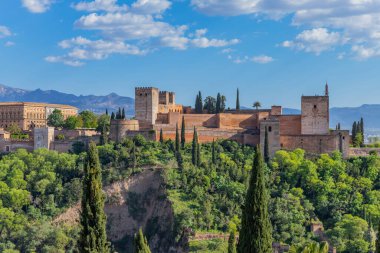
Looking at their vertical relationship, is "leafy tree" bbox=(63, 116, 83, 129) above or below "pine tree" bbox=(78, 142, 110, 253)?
above

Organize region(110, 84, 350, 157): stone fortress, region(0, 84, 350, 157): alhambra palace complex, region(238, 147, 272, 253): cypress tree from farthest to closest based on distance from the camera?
region(0, 84, 350, 157): alhambra palace complex
region(110, 84, 350, 157): stone fortress
region(238, 147, 272, 253): cypress tree

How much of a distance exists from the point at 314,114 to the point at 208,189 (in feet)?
46.2

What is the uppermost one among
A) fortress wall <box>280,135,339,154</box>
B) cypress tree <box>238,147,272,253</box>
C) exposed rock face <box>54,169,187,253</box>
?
fortress wall <box>280,135,339,154</box>

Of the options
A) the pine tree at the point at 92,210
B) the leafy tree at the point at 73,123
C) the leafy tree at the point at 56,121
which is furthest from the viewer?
the leafy tree at the point at 56,121

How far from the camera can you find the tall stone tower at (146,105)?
63969mm

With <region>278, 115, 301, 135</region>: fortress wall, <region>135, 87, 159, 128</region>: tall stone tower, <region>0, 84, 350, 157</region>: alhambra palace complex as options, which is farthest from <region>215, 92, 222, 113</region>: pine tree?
<region>278, 115, 301, 135</region>: fortress wall

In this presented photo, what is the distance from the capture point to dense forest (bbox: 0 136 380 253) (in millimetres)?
48688

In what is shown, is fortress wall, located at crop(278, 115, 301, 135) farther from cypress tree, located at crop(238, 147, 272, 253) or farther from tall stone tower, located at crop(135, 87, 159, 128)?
cypress tree, located at crop(238, 147, 272, 253)

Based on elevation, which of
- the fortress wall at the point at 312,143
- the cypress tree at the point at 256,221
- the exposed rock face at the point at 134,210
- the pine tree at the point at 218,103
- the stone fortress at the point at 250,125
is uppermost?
the pine tree at the point at 218,103

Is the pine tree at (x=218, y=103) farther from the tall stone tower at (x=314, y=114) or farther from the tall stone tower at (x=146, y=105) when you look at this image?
the tall stone tower at (x=314, y=114)

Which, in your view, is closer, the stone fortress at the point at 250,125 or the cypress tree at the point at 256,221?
the cypress tree at the point at 256,221

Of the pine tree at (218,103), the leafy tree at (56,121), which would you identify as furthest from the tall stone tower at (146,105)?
the leafy tree at (56,121)

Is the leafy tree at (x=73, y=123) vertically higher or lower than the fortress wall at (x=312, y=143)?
higher

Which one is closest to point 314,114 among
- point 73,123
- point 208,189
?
point 208,189
